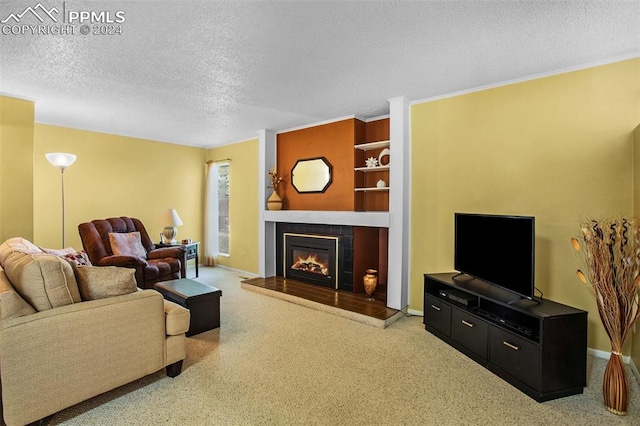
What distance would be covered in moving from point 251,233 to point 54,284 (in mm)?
4111

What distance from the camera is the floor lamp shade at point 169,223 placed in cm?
561

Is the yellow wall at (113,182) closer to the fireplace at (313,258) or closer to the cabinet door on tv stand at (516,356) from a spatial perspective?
the fireplace at (313,258)

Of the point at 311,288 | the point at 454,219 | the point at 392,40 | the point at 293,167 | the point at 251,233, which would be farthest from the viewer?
the point at 251,233

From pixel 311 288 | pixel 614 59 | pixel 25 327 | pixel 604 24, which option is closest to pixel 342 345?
pixel 311 288

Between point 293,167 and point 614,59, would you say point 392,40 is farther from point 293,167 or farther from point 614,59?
point 293,167

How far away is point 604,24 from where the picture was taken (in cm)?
223

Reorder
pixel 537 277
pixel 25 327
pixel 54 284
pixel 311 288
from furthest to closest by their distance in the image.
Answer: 1. pixel 311 288
2. pixel 537 277
3. pixel 54 284
4. pixel 25 327

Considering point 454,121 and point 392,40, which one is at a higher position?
point 392,40

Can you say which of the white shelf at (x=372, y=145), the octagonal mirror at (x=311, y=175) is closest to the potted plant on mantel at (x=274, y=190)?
the octagonal mirror at (x=311, y=175)

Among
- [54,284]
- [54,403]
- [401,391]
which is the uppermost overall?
[54,284]

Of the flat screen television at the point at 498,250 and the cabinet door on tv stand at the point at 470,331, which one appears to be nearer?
the flat screen television at the point at 498,250

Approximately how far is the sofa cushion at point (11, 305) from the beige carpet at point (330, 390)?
28.5 inches

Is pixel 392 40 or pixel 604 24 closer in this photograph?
pixel 604 24

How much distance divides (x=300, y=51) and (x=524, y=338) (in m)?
2.76
